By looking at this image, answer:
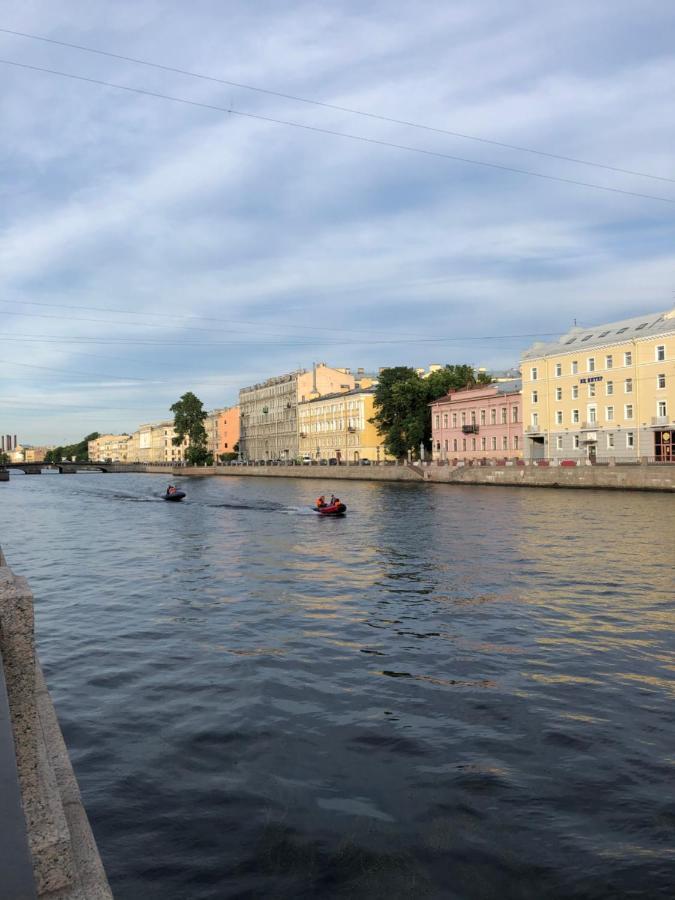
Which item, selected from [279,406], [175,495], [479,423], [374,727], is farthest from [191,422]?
[374,727]

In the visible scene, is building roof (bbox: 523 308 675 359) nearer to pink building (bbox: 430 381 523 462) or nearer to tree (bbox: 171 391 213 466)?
pink building (bbox: 430 381 523 462)

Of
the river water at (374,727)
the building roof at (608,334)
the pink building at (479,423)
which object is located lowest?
the river water at (374,727)

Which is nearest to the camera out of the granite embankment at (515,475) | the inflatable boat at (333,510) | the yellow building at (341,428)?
the inflatable boat at (333,510)

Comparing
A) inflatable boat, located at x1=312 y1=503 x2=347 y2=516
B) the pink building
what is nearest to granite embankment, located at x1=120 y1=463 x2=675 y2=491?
the pink building

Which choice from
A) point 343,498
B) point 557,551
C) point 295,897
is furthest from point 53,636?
point 343,498

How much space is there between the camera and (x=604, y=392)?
62125 mm

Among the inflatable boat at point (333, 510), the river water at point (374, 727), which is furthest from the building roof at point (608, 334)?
the river water at point (374, 727)

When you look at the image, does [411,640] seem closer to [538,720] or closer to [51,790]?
[538,720]

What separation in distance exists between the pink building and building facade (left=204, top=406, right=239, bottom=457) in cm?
8369

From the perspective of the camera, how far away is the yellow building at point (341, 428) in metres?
109

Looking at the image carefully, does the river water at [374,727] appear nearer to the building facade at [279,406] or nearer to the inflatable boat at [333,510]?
the inflatable boat at [333,510]

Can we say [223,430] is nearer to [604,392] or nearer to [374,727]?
[604,392]

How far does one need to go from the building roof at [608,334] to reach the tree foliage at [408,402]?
67.9 feet

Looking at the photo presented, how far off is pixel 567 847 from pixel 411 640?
6454 mm
